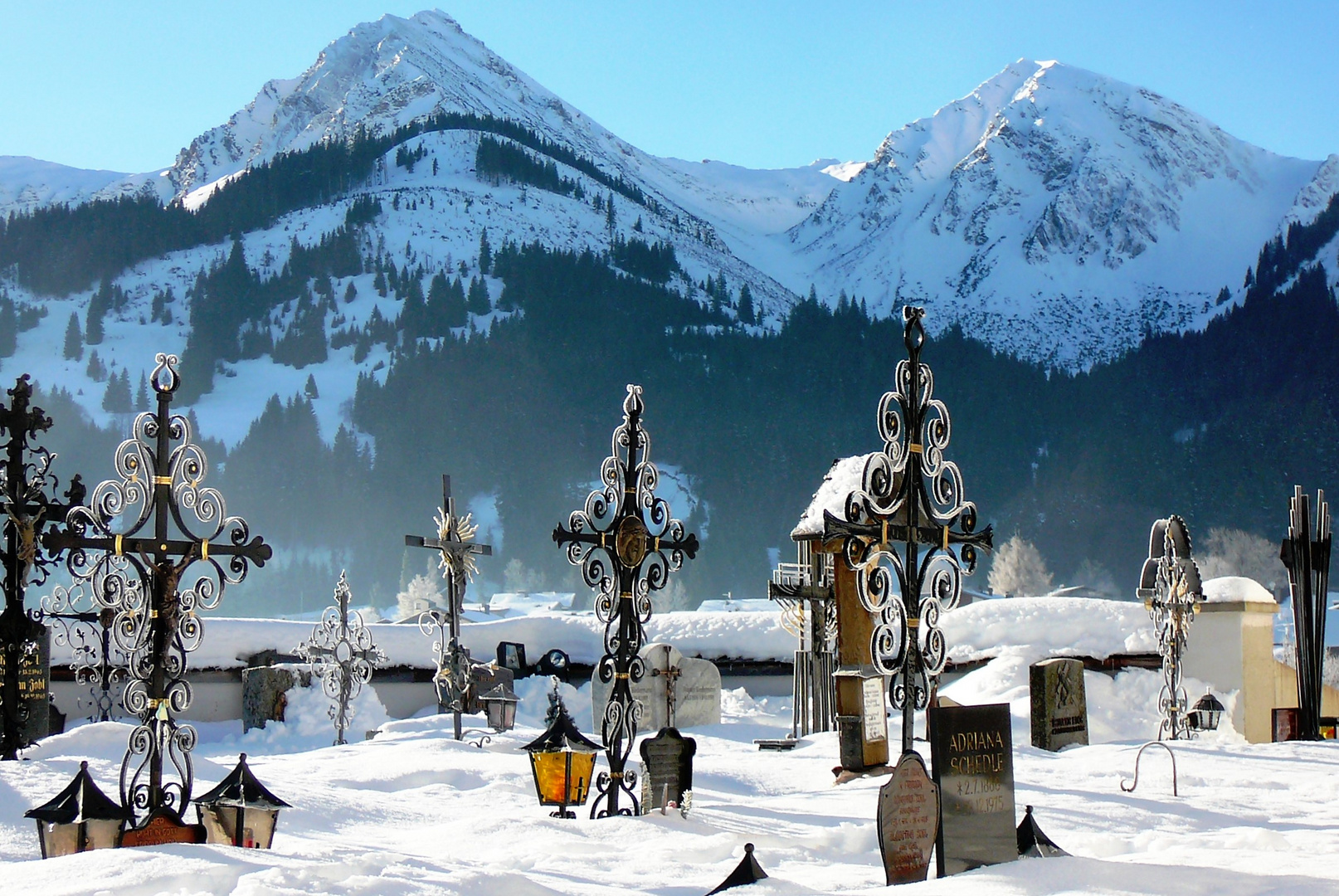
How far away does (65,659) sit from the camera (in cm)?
2620

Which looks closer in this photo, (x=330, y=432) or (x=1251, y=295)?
(x=330, y=432)

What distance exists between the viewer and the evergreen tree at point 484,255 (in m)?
160

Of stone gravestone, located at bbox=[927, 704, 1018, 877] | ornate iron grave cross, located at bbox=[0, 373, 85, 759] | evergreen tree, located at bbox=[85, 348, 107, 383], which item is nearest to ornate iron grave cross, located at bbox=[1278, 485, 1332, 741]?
stone gravestone, located at bbox=[927, 704, 1018, 877]

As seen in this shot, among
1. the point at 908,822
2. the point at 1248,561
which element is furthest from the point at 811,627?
the point at 1248,561

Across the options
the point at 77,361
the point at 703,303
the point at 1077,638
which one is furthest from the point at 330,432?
the point at 1077,638

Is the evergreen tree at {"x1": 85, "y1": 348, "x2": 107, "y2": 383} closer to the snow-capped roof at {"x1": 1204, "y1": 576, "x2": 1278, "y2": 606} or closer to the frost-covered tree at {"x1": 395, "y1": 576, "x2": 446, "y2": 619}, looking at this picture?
the frost-covered tree at {"x1": 395, "y1": 576, "x2": 446, "y2": 619}

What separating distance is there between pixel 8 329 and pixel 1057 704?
15853 cm

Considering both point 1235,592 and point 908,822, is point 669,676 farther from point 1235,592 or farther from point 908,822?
point 908,822

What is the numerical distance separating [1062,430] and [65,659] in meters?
128

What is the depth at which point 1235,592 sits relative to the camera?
71.6 feet

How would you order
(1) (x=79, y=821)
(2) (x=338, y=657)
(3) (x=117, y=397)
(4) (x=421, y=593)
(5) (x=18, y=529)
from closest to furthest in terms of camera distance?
(1) (x=79, y=821) → (5) (x=18, y=529) → (2) (x=338, y=657) → (4) (x=421, y=593) → (3) (x=117, y=397)

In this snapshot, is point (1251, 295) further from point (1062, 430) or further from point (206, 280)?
point (206, 280)

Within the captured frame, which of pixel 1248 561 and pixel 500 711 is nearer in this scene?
pixel 500 711

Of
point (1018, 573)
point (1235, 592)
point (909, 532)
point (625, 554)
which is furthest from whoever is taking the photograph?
point (1018, 573)
